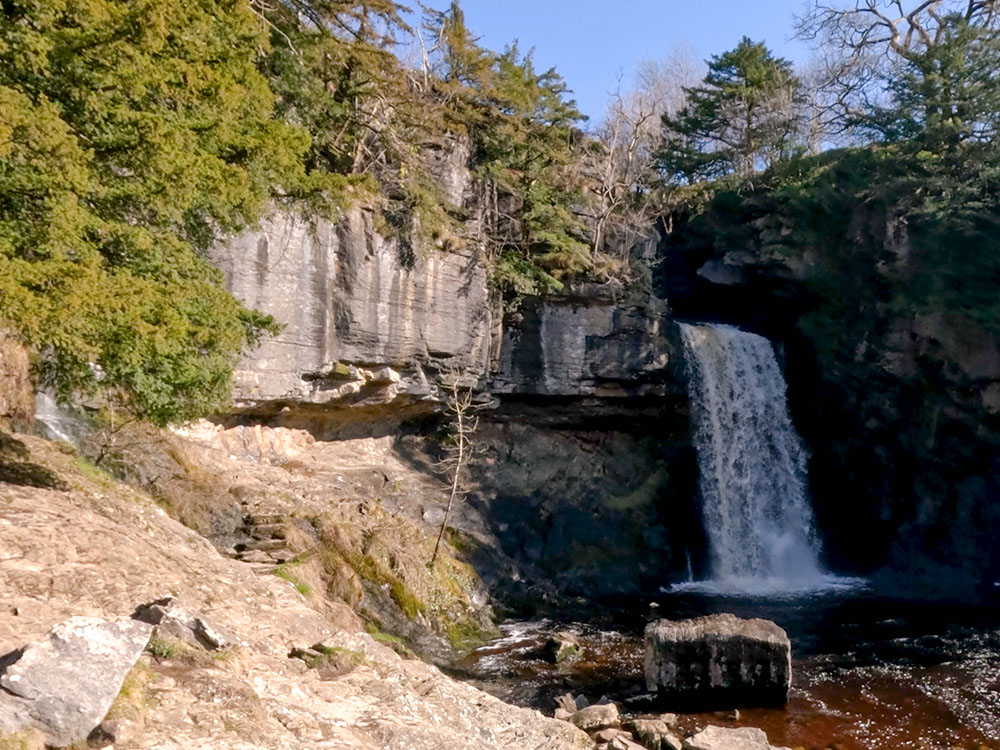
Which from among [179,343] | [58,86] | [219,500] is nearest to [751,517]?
[219,500]

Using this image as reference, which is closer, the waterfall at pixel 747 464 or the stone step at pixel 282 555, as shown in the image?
the stone step at pixel 282 555

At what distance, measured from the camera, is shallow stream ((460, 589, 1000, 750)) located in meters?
10.1

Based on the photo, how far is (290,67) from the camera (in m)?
14.7

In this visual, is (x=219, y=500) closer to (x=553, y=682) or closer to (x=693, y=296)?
(x=553, y=682)

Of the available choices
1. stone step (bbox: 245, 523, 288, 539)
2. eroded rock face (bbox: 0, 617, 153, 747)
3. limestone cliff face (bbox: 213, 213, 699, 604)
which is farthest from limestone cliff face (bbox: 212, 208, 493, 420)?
eroded rock face (bbox: 0, 617, 153, 747)

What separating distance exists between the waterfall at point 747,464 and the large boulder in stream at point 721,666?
9696mm

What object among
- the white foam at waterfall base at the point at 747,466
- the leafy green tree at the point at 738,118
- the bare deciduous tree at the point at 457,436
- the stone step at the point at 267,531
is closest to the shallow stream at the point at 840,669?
the white foam at waterfall base at the point at 747,466

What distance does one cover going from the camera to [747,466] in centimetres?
2170

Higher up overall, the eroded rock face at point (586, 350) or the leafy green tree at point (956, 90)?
the leafy green tree at point (956, 90)

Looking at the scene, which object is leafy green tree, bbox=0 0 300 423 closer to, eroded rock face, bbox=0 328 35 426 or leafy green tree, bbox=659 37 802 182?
eroded rock face, bbox=0 328 35 426

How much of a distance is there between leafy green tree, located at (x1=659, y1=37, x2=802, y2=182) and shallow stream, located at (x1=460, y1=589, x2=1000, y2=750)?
1515cm

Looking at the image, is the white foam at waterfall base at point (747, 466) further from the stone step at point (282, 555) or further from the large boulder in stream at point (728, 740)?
the stone step at point (282, 555)

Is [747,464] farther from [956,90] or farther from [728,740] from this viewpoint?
[728,740]

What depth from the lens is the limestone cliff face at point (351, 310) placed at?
15.6 meters
